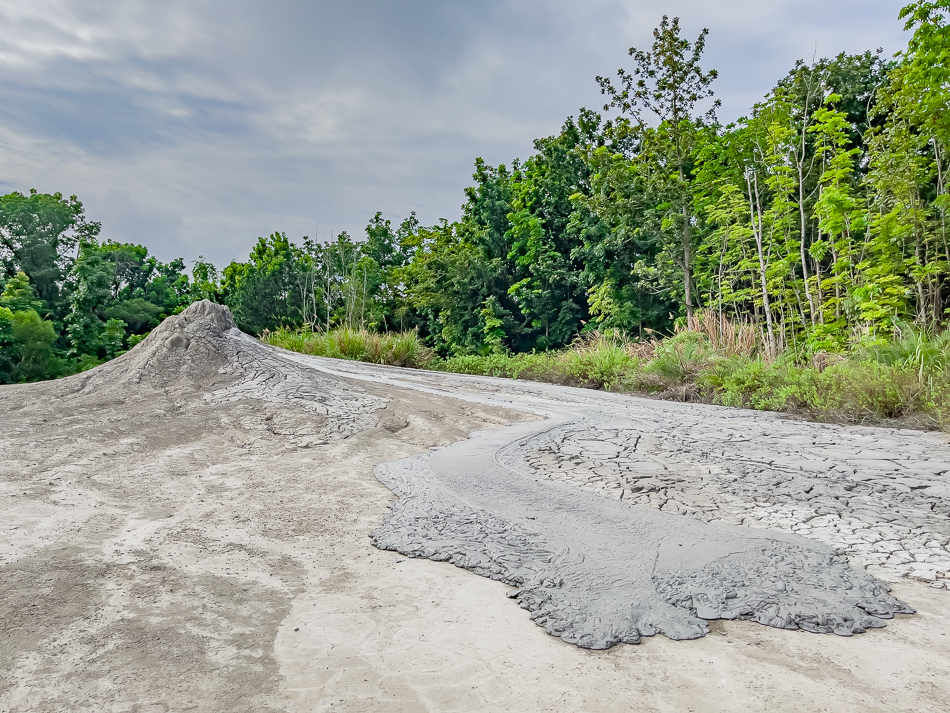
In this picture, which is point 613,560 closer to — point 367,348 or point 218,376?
point 218,376

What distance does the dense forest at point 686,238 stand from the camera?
700 centimetres

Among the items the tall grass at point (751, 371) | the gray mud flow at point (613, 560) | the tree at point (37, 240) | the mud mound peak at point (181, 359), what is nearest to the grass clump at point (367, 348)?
the tall grass at point (751, 371)

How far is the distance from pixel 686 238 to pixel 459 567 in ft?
29.3

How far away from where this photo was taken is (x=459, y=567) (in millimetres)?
2160

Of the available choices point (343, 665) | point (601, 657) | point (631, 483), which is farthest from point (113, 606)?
point (631, 483)

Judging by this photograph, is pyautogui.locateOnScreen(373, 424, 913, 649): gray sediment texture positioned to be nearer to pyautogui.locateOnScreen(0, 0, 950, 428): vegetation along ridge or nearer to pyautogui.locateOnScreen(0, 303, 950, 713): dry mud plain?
pyautogui.locateOnScreen(0, 303, 950, 713): dry mud plain

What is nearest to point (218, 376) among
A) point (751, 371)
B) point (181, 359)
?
point (181, 359)

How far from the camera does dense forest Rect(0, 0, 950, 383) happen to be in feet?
23.0

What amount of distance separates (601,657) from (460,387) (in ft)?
17.7

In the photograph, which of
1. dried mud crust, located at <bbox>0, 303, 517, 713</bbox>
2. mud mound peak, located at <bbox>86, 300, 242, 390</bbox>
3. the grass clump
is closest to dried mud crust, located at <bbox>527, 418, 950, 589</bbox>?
dried mud crust, located at <bbox>0, 303, 517, 713</bbox>

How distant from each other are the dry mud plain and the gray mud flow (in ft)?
0.04

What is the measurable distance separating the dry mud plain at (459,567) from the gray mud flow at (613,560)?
12 millimetres

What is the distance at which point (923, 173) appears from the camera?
7.20 meters

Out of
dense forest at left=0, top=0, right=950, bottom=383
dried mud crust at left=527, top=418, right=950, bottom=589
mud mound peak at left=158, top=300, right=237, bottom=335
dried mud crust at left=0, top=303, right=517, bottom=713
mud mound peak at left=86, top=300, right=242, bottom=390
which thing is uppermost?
dense forest at left=0, top=0, right=950, bottom=383
